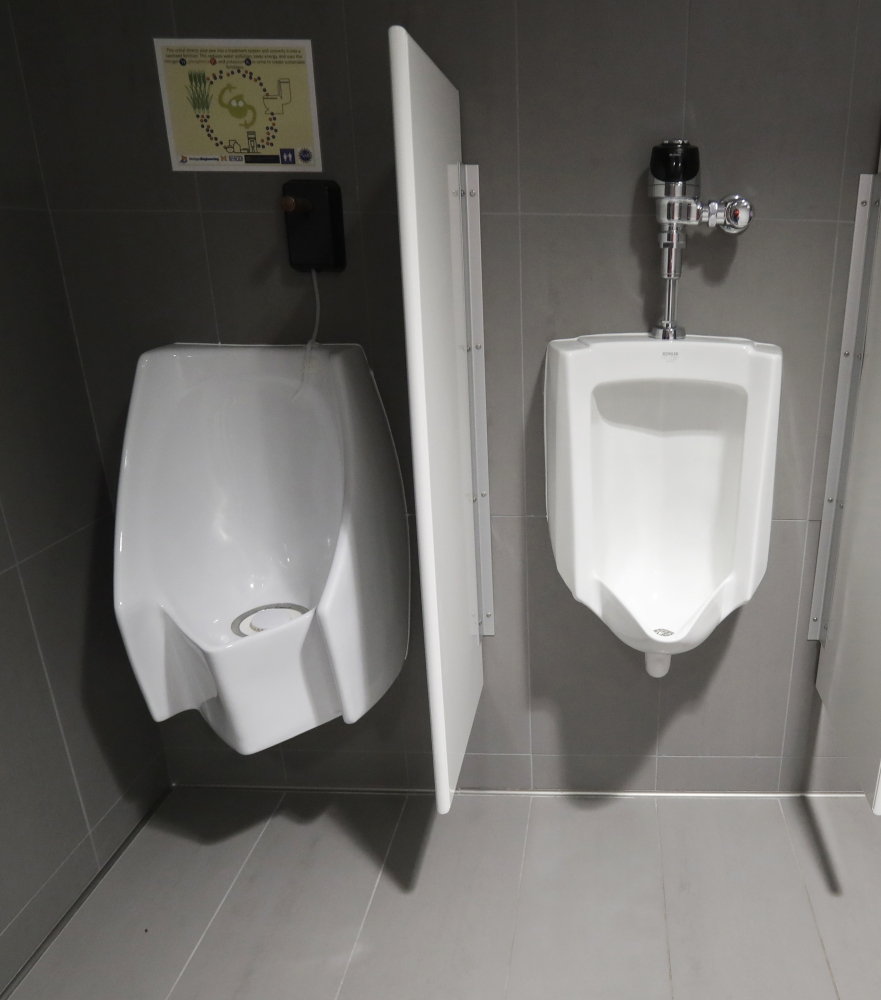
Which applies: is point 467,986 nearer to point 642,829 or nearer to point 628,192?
point 642,829

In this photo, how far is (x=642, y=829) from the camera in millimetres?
1651

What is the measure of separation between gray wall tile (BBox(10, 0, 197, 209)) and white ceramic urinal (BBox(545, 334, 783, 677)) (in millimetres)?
830

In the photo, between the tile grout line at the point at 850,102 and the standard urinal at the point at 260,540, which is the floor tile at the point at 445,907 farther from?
the tile grout line at the point at 850,102

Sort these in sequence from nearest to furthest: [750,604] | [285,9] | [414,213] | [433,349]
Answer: [414,213] → [433,349] → [285,9] → [750,604]

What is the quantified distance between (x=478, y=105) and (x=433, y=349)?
52 cm

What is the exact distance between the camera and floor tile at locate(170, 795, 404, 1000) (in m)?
1.35

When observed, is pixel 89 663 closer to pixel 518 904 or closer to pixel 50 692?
pixel 50 692

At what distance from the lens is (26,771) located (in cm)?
139

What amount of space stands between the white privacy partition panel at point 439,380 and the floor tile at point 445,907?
341 millimetres

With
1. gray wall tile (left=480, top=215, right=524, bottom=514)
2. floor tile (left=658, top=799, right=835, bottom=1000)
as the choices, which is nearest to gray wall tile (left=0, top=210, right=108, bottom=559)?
gray wall tile (left=480, top=215, right=524, bottom=514)

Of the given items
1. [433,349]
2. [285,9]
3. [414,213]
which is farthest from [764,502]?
[285,9]

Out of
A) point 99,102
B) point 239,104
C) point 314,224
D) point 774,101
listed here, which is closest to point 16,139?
point 99,102

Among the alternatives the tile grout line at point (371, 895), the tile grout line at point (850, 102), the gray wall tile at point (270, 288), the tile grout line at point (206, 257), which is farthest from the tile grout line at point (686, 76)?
the tile grout line at point (371, 895)

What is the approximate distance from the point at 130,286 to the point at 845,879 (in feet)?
6.01
